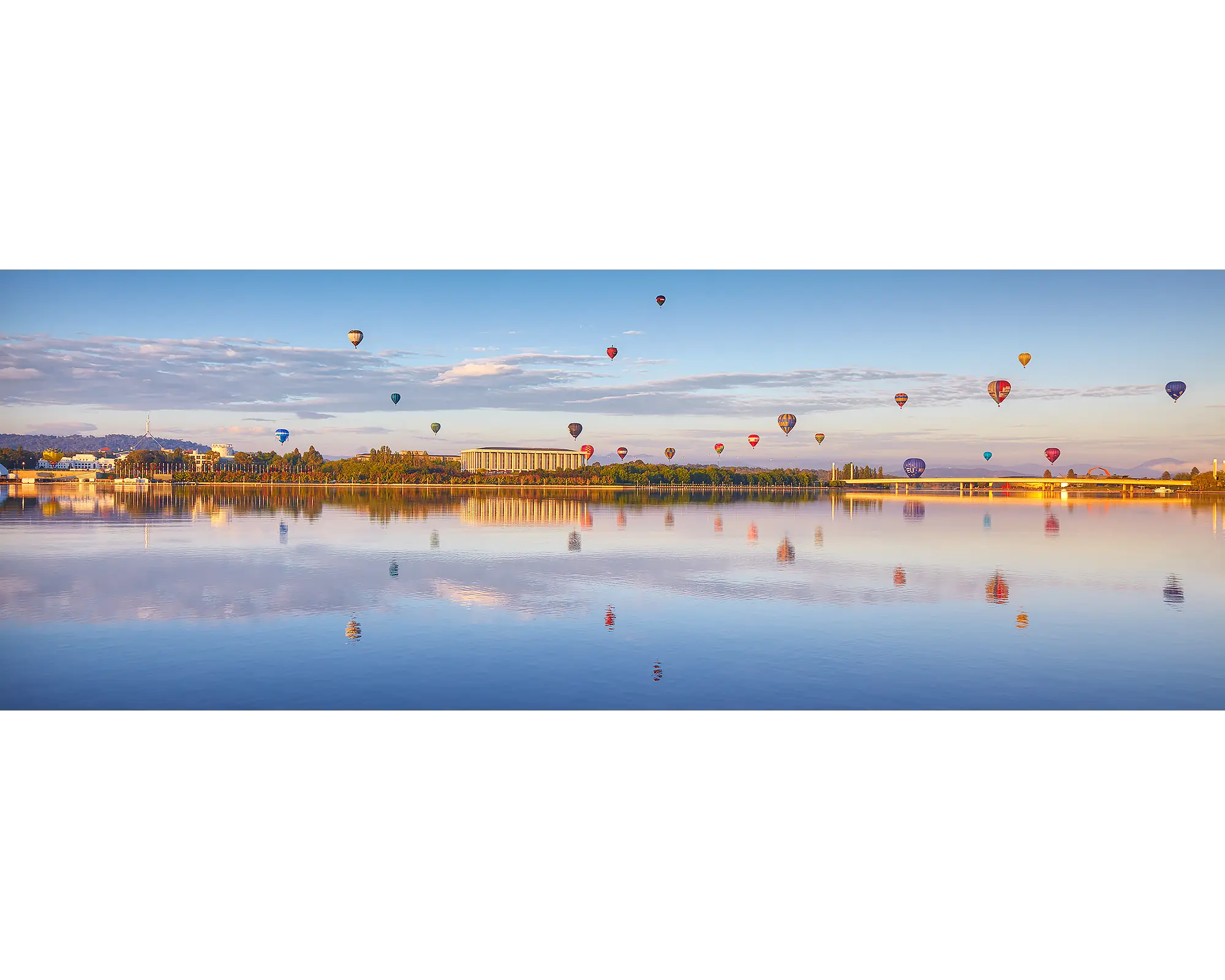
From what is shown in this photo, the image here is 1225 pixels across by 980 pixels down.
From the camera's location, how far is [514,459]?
182 m

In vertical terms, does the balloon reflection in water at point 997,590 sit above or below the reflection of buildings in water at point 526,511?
below

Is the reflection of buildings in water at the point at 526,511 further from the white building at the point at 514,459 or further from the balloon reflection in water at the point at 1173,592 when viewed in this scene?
the white building at the point at 514,459

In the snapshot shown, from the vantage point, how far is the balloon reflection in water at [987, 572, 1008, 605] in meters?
17.5

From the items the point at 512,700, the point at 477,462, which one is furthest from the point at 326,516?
the point at 477,462

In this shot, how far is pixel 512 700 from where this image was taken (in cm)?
998

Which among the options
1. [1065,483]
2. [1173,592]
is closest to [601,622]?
[1173,592]

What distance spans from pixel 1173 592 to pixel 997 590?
12.6 ft

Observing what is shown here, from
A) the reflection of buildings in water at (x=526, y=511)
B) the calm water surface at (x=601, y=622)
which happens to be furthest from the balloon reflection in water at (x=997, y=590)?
the reflection of buildings in water at (x=526, y=511)

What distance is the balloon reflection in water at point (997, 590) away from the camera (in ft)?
57.6

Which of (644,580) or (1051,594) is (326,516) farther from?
(1051,594)

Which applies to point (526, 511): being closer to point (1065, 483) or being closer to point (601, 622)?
point (601, 622)

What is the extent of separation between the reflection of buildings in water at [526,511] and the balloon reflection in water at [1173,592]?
74.2 feet

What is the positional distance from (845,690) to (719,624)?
4.25m

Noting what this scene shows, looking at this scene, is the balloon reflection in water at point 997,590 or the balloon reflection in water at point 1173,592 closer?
the balloon reflection in water at point 997,590
